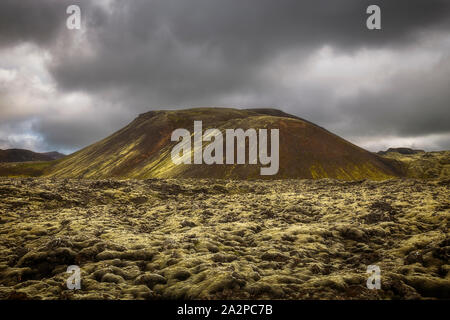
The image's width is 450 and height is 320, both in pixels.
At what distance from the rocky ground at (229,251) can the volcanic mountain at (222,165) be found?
5275cm

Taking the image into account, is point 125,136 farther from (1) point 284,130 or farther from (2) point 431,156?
(2) point 431,156

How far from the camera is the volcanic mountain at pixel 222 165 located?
3108 inches

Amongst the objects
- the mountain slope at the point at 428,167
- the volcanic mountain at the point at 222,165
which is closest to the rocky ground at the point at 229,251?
the volcanic mountain at the point at 222,165

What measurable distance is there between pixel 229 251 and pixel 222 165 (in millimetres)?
68274

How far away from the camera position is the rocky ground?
30.3 feet

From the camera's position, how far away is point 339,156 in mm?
87000

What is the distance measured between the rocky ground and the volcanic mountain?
52.7 metres

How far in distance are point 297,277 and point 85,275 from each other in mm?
7704

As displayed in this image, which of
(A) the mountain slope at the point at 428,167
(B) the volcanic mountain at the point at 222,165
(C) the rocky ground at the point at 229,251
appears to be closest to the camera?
(C) the rocky ground at the point at 229,251

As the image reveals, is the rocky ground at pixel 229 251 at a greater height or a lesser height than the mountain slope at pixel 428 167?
lesser

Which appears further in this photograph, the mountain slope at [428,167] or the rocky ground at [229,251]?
the mountain slope at [428,167]

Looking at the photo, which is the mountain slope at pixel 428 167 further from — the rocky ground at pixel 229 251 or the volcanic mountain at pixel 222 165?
the rocky ground at pixel 229 251

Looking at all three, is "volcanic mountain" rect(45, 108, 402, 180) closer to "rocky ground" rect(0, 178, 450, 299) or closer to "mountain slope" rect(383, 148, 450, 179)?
"mountain slope" rect(383, 148, 450, 179)

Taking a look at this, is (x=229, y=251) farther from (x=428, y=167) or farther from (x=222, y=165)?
(x=428, y=167)
